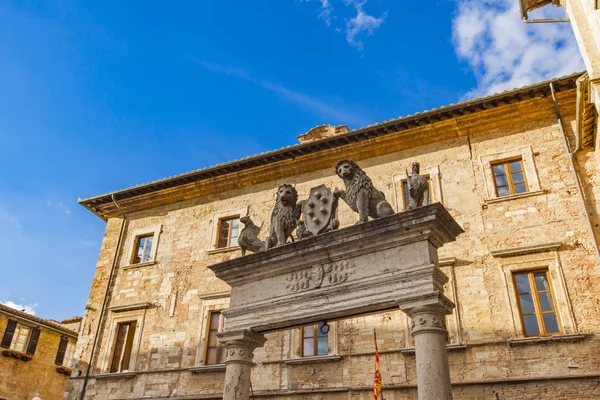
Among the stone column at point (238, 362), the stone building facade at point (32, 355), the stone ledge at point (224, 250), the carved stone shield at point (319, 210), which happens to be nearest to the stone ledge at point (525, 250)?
the carved stone shield at point (319, 210)

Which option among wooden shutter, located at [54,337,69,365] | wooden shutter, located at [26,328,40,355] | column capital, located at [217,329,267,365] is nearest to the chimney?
column capital, located at [217,329,267,365]

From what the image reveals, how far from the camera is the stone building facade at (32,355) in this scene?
22.1 metres

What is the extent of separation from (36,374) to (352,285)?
72.9 ft

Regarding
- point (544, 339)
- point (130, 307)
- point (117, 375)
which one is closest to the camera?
point (544, 339)

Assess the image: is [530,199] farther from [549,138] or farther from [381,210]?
[381,210]

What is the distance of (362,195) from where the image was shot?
7.44m

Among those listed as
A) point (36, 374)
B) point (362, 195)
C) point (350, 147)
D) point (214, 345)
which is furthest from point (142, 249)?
point (36, 374)

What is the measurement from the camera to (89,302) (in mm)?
15820

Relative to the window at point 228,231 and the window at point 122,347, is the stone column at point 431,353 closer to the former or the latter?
the window at point 228,231

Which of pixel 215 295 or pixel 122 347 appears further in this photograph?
pixel 122 347

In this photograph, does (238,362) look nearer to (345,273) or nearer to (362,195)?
(345,273)

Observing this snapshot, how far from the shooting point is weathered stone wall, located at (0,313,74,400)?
21.9 m

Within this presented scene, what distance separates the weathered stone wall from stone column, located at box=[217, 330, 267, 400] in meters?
18.6

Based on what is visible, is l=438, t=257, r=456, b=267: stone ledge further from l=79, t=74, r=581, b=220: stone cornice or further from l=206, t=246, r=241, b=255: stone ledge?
l=206, t=246, r=241, b=255: stone ledge
